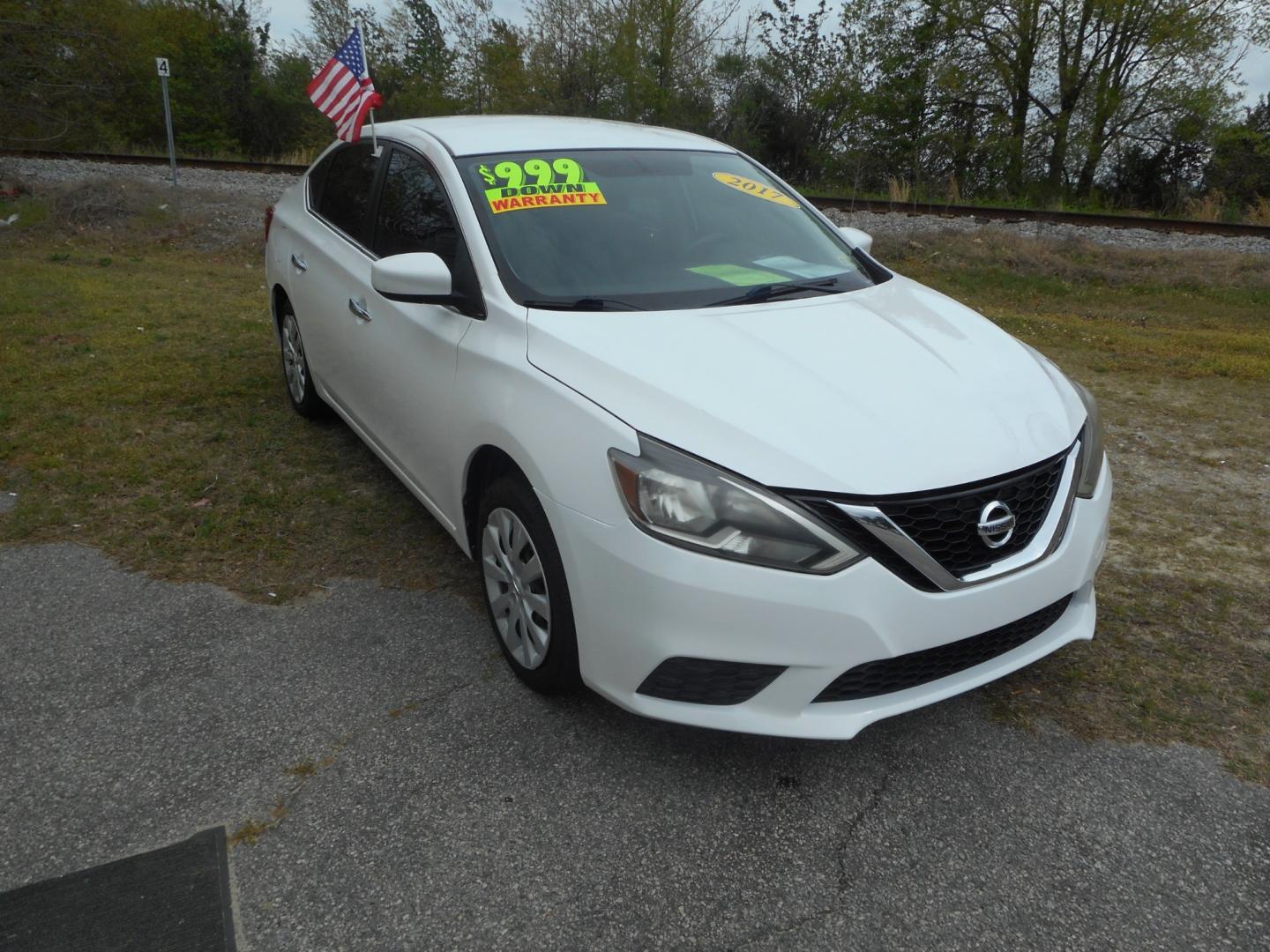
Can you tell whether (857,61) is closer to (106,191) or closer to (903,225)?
(903,225)

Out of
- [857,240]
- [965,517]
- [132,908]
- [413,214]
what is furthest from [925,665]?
[413,214]

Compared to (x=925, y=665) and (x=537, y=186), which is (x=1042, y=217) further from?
(x=925, y=665)

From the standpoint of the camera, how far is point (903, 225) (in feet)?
42.0

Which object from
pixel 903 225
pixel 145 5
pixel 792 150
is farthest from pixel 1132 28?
pixel 145 5

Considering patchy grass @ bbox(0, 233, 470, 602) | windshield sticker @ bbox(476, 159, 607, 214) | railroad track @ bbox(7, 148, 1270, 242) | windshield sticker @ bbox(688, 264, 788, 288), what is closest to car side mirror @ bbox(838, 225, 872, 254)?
windshield sticker @ bbox(688, 264, 788, 288)

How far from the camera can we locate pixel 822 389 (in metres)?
2.57

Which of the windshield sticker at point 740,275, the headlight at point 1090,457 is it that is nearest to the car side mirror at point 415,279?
the windshield sticker at point 740,275

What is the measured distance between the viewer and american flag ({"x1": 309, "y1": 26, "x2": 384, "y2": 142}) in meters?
4.70

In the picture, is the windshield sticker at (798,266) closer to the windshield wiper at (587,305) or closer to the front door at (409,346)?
the windshield wiper at (587,305)

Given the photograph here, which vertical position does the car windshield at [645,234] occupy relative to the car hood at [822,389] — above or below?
above

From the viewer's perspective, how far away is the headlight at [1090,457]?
8.91 ft

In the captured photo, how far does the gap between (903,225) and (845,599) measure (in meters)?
11.6

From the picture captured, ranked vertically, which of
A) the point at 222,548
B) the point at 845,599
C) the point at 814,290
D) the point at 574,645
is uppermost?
the point at 814,290

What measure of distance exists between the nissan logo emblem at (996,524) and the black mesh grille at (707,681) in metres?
0.61
